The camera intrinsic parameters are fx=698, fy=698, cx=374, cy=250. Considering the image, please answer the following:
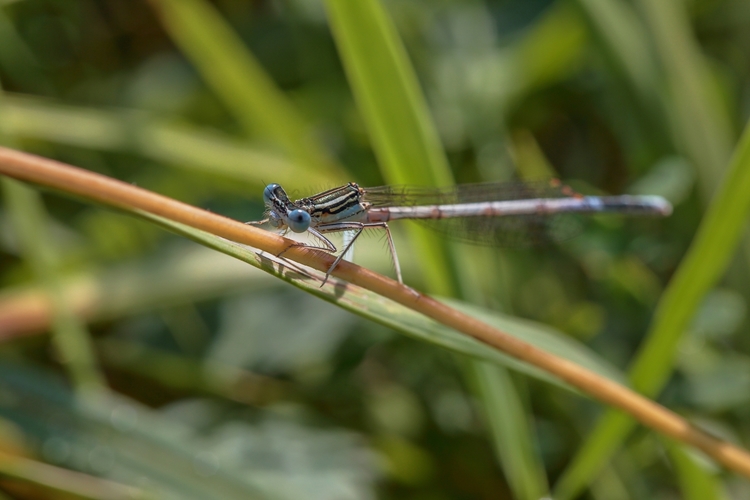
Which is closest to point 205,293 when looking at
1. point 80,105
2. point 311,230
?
point 311,230

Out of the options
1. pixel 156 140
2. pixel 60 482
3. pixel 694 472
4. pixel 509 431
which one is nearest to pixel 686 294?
pixel 694 472

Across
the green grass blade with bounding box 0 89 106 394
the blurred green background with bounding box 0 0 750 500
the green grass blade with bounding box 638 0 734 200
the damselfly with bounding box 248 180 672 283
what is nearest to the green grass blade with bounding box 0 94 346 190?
the blurred green background with bounding box 0 0 750 500

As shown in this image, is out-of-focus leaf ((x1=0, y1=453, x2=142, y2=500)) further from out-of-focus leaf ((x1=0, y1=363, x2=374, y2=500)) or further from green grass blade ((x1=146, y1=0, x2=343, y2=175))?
green grass blade ((x1=146, y1=0, x2=343, y2=175))

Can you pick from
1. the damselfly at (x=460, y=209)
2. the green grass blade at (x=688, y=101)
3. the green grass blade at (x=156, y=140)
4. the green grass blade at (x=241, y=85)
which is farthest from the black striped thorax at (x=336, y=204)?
the green grass blade at (x=688, y=101)

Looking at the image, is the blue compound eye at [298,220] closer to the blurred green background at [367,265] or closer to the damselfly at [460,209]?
the damselfly at [460,209]

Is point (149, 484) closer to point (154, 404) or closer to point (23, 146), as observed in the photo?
point (154, 404)

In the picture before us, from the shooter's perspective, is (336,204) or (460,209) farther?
(460,209)

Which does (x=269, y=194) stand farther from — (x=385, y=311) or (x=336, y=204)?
(x=385, y=311)
